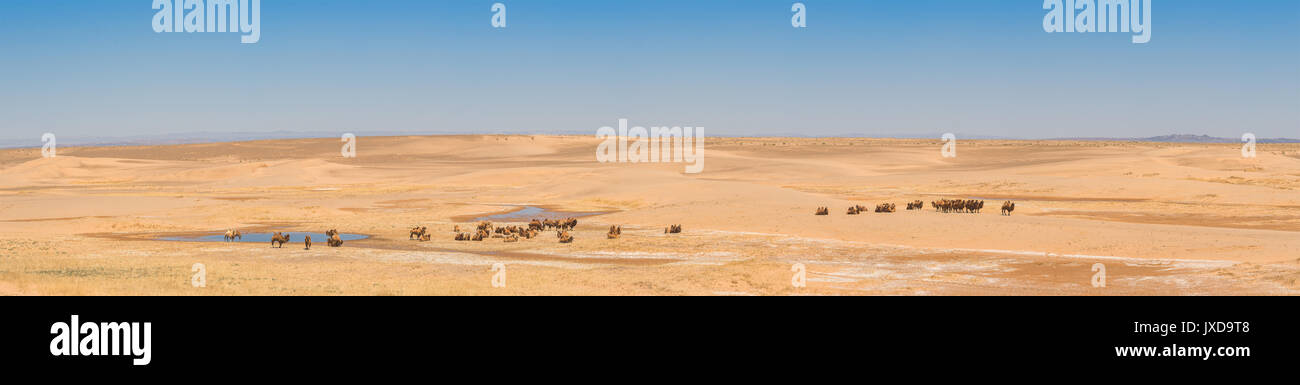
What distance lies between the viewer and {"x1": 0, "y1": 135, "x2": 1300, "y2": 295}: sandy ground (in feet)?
63.8

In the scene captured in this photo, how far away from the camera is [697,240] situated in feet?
99.7

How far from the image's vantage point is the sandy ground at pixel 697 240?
63.8 ft

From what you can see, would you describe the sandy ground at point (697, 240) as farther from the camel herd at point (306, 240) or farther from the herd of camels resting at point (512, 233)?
the herd of camels resting at point (512, 233)

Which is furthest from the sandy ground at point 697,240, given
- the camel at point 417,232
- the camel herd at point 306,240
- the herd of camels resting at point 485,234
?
the camel at point 417,232

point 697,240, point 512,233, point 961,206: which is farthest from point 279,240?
point 961,206

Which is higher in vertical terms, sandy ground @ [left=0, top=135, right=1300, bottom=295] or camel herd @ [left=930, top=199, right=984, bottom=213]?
camel herd @ [left=930, top=199, right=984, bottom=213]

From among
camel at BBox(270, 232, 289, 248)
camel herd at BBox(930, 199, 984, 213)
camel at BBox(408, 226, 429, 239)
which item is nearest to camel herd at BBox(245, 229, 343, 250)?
camel at BBox(270, 232, 289, 248)

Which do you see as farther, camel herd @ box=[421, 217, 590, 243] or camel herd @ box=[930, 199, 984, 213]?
camel herd @ box=[930, 199, 984, 213]

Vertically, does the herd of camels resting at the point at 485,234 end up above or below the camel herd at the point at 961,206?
below

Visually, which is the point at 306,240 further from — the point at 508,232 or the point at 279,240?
the point at 508,232

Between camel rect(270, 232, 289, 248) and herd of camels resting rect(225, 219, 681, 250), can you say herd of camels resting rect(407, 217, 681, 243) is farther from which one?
camel rect(270, 232, 289, 248)
